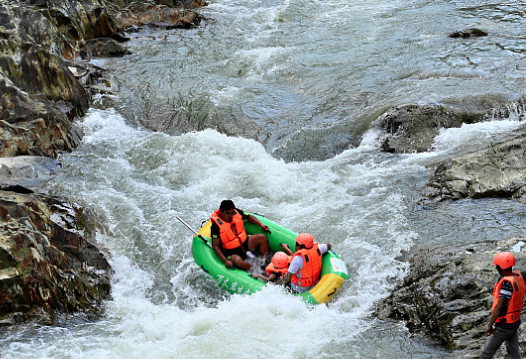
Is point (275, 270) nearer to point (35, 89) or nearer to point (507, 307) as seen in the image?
point (507, 307)

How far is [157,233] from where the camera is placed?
777cm

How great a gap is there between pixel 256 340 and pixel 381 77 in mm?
7399

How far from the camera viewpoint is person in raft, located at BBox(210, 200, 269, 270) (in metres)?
7.11

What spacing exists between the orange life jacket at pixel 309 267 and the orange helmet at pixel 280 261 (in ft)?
0.82

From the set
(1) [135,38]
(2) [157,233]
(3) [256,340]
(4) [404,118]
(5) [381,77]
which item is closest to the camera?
(3) [256,340]

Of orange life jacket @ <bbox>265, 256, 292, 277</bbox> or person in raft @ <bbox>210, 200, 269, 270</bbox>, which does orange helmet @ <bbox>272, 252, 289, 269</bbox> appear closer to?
orange life jacket @ <bbox>265, 256, 292, 277</bbox>

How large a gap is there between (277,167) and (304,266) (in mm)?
3023

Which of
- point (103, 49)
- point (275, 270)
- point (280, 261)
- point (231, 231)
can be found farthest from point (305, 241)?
point (103, 49)

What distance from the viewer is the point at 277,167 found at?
9.23 m

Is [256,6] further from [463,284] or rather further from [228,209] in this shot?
[463,284]

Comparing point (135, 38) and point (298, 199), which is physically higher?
point (135, 38)

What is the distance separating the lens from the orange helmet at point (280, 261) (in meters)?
6.73

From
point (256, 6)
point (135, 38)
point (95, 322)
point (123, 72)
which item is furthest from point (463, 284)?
point (256, 6)

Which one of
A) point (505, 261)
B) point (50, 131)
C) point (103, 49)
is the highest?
point (103, 49)
